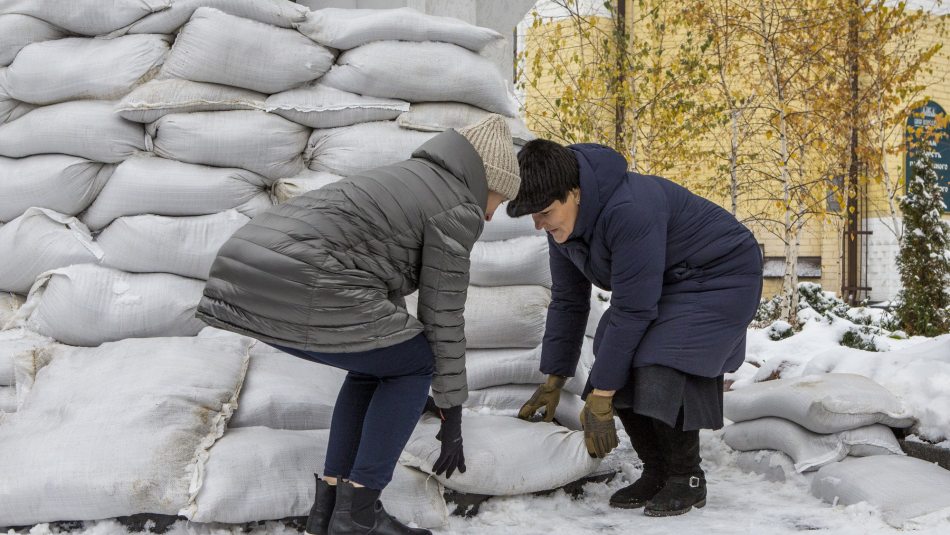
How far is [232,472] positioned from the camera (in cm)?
169

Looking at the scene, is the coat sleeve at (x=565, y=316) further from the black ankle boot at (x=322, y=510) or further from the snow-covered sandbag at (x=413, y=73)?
the black ankle boot at (x=322, y=510)

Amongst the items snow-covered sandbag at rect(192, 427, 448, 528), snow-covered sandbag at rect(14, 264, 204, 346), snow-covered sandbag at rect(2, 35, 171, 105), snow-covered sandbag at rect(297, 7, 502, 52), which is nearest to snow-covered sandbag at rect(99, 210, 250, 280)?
snow-covered sandbag at rect(14, 264, 204, 346)

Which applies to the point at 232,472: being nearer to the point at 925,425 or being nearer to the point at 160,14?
the point at 160,14

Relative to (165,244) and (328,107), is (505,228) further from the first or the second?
(165,244)

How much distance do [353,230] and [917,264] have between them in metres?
4.55

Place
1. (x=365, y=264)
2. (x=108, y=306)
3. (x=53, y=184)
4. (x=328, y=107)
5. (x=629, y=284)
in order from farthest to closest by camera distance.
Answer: (x=328, y=107) < (x=53, y=184) < (x=108, y=306) < (x=629, y=284) < (x=365, y=264)

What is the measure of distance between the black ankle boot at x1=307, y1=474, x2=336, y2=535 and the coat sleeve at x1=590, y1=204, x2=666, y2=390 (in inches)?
25.2

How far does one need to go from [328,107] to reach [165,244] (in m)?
0.55

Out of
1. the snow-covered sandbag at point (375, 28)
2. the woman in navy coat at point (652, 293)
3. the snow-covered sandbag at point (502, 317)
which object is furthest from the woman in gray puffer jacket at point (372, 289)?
the snow-covered sandbag at point (375, 28)

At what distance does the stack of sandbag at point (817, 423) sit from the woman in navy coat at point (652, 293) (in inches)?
12.9

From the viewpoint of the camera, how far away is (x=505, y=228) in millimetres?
2338

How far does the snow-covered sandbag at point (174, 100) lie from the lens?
2.12 metres

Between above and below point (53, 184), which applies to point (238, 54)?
above

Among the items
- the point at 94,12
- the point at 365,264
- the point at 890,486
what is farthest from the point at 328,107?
the point at 890,486
